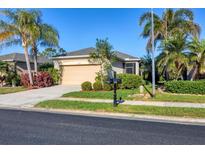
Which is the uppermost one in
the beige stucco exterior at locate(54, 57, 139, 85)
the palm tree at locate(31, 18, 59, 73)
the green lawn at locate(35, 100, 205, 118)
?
the palm tree at locate(31, 18, 59, 73)

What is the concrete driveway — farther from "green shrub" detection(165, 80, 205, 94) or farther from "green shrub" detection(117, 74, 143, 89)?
"green shrub" detection(165, 80, 205, 94)

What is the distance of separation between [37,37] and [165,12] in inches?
476

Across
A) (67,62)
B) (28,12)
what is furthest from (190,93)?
(28,12)

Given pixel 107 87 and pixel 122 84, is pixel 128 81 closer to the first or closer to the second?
pixel 122 84

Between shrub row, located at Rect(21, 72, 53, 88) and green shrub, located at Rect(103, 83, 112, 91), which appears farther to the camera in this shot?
shrub row, located at Rect(21, 72, 53, 88)

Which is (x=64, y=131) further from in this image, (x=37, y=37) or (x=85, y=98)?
(x=37, y=37)

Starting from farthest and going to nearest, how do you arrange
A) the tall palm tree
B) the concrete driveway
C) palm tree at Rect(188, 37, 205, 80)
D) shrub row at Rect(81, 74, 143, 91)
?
shrub row at Rect(81, 74, 143, 91) → the tall palm tree → palm tree at Rect(188, 37, 205, 80) → the concrete driveway

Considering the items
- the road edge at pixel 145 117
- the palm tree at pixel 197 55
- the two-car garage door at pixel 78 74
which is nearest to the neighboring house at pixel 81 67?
the two-car garage door at pixel 78 74

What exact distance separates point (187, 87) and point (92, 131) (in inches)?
413

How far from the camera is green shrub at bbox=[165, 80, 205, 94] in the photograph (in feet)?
51.3

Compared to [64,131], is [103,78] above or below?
above

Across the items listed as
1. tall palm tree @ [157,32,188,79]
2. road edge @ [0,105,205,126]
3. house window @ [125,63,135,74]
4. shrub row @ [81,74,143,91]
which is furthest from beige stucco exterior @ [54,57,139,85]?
road edge @ [0,105,205,126]
